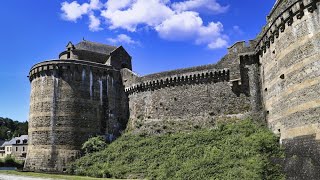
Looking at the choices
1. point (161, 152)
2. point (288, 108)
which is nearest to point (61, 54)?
point (161, 152)

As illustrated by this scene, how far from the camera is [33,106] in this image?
3759 centimetres

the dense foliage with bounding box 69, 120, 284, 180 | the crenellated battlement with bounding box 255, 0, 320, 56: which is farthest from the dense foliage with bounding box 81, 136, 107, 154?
the crenellated battlement with bounding box 255, 0, 320, 56

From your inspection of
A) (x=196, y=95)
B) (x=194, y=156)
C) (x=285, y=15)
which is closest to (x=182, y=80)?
(x=196, y=95)

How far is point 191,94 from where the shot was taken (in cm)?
3180

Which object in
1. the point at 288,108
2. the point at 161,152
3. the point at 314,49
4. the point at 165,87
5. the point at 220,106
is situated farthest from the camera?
the point at 165,87

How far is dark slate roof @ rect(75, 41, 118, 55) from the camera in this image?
42.3m

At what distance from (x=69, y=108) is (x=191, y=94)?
13.2 metres

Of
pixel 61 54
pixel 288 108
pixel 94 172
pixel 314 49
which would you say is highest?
pixel 61 54

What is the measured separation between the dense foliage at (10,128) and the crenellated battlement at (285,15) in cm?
8796

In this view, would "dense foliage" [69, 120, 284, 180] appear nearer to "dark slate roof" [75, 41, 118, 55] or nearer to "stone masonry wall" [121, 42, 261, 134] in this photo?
"stone masonry wall" [121, 42, 261, 134]

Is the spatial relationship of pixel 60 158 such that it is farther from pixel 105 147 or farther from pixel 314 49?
pixel 314 49

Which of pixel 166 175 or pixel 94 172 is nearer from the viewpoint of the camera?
pixel 166 175

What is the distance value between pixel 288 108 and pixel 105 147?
2002 cm

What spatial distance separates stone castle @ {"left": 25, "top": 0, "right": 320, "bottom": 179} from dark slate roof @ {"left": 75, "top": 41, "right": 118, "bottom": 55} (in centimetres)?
12
